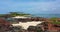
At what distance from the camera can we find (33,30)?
26.6 feet

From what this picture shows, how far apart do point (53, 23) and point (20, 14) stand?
326cm

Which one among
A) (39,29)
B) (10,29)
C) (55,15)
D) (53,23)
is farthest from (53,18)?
(10,29)

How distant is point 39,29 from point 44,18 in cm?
246

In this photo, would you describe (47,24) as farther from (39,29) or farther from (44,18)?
(44,18)

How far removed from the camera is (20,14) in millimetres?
11672

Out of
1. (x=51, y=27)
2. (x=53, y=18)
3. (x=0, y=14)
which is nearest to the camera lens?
(x=51, y=27)

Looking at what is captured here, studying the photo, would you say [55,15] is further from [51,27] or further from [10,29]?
[10,29]

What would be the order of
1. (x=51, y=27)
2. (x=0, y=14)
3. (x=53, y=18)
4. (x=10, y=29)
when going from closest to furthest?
(x=10, y=29), (x=51, y=27), (x=53, y=18), (x=0, y=14)

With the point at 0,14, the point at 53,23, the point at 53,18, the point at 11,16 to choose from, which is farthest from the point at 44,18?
the point at 0,14

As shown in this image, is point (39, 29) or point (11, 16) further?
point (11, 16)

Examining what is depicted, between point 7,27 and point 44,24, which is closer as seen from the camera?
point 7,27

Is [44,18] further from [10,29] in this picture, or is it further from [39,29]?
[10,29]

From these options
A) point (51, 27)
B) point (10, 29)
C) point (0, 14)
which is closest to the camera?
point (10, 29)

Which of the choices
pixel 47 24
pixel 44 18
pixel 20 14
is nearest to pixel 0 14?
pixel 20 14
